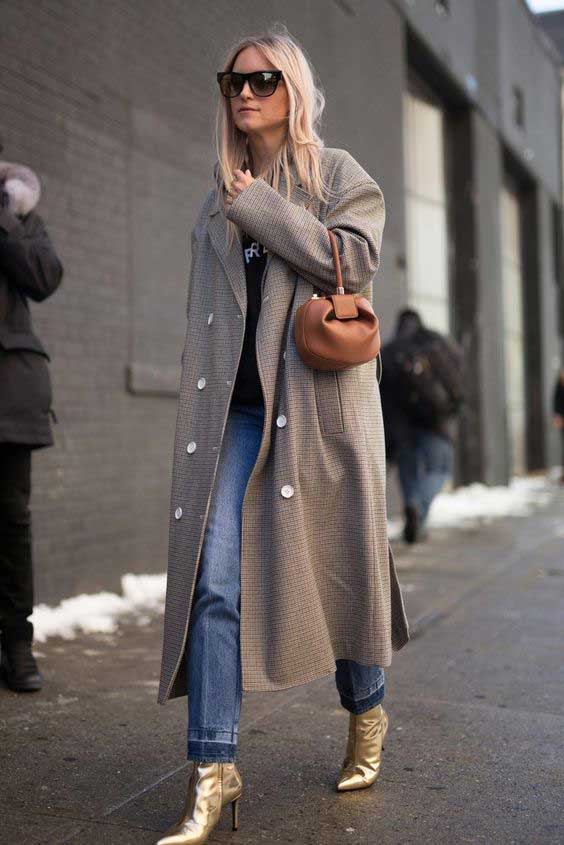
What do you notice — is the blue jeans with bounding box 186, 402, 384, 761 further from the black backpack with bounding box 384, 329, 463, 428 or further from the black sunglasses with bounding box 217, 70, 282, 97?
the black backpack with bounding box 384, 329, 463, 428

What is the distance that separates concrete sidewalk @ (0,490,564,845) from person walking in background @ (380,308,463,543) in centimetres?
288

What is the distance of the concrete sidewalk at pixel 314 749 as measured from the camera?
2879mm

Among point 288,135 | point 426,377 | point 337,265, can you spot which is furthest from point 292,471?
point 426,377

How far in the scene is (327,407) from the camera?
2898mm

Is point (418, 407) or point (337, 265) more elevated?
point (337, 265)

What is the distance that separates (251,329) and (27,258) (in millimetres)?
1523

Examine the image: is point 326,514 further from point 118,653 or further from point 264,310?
point 118,653

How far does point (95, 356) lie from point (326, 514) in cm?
342

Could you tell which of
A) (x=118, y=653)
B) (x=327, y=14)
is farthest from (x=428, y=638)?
(x=327, y=14)

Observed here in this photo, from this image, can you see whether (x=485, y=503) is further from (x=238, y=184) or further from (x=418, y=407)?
(x=238, y=184)

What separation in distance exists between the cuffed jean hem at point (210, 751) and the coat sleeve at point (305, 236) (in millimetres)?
1232

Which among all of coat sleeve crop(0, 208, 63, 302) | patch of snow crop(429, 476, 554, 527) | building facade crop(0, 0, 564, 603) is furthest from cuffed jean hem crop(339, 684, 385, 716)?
patch of snow crop(429, 476, 554, 527)

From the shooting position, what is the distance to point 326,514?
2930 mm

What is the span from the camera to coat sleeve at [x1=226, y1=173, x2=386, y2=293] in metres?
2.87
